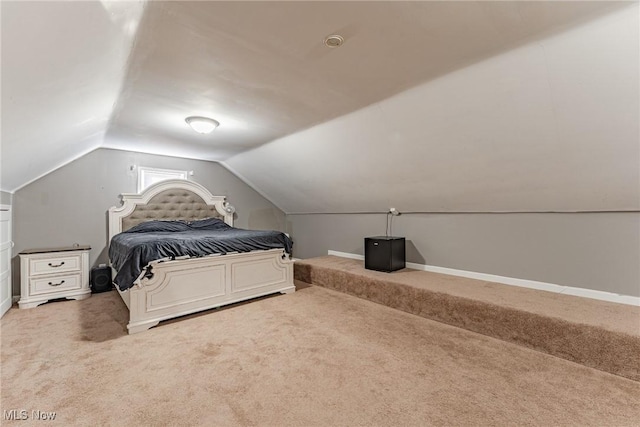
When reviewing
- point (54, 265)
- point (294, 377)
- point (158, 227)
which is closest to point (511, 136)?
point (294, 377)

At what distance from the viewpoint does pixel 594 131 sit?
2.09 m

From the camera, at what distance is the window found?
4571mm

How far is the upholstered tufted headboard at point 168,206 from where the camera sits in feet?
14.1

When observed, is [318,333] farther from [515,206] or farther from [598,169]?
[598,169]

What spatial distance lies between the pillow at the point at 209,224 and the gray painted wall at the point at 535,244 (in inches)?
95.5

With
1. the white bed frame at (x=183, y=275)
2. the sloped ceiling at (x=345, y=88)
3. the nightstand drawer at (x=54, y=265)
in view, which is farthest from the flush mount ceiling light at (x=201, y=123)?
the nightstand drawer at (x=54, y=265)

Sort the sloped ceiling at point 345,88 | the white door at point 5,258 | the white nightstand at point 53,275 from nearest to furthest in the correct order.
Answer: the sloped ceiling at point 345,88 → the white door at point 5,258 → the white nightstand at point 53,275

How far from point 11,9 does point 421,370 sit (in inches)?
105

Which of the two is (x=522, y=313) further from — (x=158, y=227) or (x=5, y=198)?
(x=5, y=198)

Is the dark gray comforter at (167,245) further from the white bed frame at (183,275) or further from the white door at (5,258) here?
the white door at (5,258)

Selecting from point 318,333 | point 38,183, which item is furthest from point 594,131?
point 38,183

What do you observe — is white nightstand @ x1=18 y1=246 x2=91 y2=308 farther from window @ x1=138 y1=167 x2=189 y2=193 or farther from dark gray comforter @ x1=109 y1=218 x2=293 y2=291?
window @ x1=138 y1=167 x2=189 y2=193

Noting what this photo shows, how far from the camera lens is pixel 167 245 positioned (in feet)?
9.48

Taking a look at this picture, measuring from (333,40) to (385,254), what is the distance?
2.74 m
